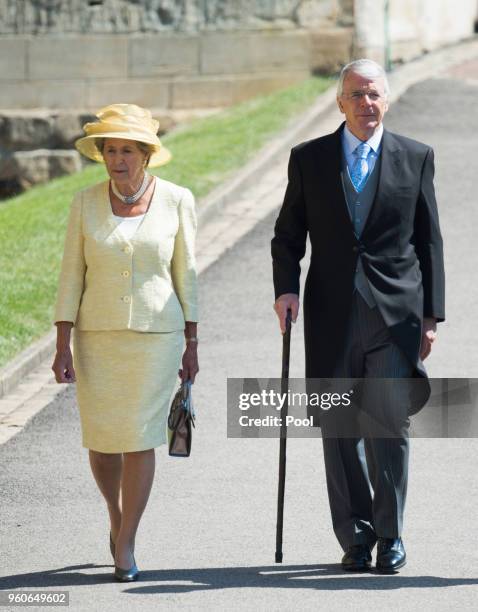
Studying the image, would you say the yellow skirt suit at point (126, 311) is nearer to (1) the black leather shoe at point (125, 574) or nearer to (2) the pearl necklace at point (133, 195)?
(2) the pearl necklace at point (133, 195)

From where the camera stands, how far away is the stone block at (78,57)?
20.8m

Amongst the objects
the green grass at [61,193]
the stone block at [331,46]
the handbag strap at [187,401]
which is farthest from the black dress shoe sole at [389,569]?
the stone block at [331,46]

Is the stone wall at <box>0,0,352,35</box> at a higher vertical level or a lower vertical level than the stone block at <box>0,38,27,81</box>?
higher

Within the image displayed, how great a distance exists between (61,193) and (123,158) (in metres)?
10.2

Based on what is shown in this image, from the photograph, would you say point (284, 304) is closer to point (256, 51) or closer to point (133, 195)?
point (133, 195)

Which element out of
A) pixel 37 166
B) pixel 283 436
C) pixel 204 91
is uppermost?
pixel 204 91

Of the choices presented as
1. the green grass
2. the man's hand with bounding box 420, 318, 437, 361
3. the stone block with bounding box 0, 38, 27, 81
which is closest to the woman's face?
the man's hand with bounding box 420, 318, 437, 361

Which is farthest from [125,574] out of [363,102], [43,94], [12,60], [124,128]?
[12,60]

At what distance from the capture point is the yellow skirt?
610 cm

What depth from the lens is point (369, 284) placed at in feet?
20.2

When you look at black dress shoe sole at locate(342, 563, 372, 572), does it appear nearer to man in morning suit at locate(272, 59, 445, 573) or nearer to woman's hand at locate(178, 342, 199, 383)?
man in morning suit at locate(272, 59, 445, 573)

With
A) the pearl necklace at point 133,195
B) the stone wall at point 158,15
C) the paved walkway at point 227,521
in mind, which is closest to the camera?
the paved walkway at point 227,521

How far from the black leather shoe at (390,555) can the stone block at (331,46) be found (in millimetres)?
14727

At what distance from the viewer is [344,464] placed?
6367 mm
